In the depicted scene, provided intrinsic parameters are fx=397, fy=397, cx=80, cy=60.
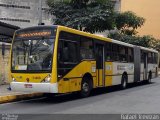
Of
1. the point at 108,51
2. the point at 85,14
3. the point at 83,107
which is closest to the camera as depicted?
the point at 83,107

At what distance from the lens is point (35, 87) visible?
15.1 meters

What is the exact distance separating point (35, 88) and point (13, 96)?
4.72 ft

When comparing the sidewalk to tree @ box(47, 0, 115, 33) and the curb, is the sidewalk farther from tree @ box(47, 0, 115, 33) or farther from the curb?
tree @ box(47, 0, 115, 33)

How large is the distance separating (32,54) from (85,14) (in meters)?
11.3

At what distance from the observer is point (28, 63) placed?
15438mm

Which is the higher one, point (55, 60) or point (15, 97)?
point (55, 60)

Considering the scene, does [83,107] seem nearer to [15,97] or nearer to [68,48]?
[68,48]

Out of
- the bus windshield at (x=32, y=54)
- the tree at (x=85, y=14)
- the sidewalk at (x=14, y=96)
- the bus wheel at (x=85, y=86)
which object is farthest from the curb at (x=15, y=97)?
the tree at (x=85, y=14)

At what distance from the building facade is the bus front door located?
45.0 feet

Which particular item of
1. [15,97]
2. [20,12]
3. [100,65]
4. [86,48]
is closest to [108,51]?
[100,65]

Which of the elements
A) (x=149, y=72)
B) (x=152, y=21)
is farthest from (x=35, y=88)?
(x=152, y=21)

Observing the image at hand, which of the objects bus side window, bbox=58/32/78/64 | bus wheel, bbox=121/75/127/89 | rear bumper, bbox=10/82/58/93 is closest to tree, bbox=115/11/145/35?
bus wheel, bbox=121/75/127/89

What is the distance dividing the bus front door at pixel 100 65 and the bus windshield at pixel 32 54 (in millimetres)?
4236

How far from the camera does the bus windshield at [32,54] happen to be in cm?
1512
